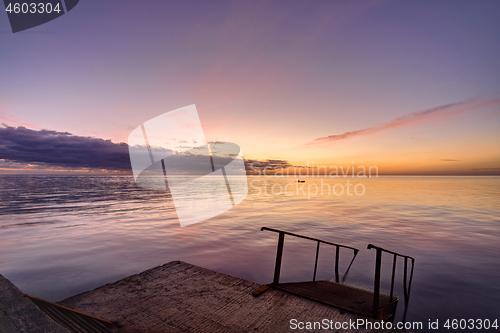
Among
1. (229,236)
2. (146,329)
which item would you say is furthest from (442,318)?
(229,236)

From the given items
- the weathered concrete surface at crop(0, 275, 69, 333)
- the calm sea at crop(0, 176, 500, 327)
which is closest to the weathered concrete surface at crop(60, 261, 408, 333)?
the weathered concrete surface at crop(0, 275, 69, 333)

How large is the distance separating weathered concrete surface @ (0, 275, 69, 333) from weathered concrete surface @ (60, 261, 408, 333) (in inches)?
60.7

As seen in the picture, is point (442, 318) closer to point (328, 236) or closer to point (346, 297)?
point (346, 297)

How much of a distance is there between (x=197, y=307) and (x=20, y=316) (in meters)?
3.04

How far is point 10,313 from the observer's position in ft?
10.1

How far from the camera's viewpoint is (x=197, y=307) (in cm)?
525

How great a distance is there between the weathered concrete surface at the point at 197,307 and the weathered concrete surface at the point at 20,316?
60.7 inches

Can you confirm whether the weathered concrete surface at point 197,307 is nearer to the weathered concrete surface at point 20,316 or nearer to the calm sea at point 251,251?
the weathered concrete surface at point 20,316

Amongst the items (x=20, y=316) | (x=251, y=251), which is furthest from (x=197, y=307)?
(x=251, y=251)

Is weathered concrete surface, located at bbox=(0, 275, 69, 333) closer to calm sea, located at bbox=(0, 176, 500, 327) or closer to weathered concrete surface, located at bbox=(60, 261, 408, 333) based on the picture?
weathered concrete surface, located at bbox=(60, 261, 408, 333)

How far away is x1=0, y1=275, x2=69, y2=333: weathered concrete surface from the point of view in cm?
293

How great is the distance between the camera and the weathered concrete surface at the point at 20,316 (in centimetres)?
293

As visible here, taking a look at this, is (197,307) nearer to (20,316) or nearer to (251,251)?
(20,316)

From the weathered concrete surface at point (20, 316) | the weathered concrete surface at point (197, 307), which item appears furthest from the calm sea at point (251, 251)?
the weathered concrete surface at point (20, 316)
